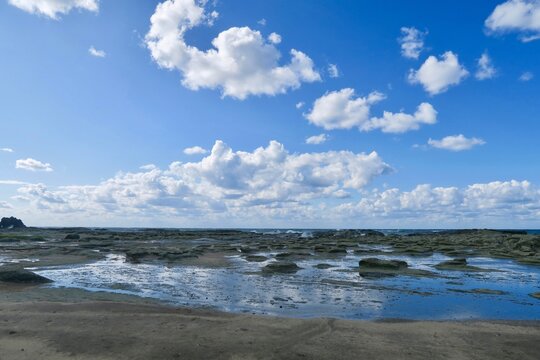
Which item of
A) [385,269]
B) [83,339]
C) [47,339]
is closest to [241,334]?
[83,339]

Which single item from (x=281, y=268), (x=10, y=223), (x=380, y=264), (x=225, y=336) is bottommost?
(x=225, y=336)

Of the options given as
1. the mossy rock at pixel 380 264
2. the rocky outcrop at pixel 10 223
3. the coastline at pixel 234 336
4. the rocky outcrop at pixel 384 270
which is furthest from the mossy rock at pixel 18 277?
the rocky outcrop at pixel 10 223

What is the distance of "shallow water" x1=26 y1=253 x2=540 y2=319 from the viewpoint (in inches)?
615

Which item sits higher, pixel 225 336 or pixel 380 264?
pixel 380 264

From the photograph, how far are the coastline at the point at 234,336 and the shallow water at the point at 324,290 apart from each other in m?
1.93

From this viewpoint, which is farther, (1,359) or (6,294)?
(6,294)

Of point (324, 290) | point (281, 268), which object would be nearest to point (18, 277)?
point (281, 268)

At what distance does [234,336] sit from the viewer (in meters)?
11.3

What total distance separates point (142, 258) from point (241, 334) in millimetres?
27379

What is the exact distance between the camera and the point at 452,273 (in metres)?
26.8

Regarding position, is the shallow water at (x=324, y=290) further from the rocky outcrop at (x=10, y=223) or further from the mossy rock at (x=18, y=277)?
the rocky outcrop at (x=10, y=223)

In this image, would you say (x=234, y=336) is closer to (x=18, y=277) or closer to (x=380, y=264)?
(x=18, y=277)

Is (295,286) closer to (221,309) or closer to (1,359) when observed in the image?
(221,309)

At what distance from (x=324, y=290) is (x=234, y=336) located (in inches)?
380
